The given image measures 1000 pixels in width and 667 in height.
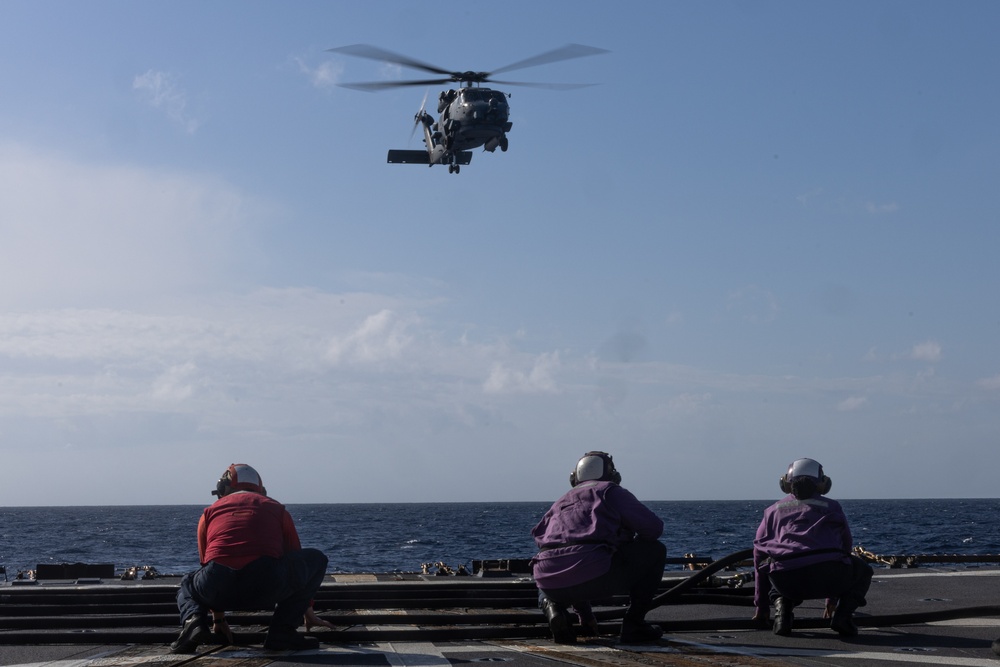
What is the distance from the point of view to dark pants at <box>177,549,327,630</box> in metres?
7.84

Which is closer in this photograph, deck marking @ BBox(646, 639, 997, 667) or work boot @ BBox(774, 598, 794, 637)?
deck marking @ BBox(646, 639, 997, 667)

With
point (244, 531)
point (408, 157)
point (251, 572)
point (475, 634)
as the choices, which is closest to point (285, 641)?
point (251, 572)

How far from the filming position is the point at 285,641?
25.4 feet

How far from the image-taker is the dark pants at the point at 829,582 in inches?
333

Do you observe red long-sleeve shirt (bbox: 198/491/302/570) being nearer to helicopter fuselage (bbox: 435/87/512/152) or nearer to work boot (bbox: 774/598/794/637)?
work boot (bbox: 774/598/794/637)

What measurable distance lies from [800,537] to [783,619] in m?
0.67

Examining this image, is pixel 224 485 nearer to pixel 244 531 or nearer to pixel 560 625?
pixel 244 531

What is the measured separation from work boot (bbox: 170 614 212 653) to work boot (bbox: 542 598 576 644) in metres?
2.55

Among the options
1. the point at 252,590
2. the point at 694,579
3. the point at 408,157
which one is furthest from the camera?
the point at 408,157

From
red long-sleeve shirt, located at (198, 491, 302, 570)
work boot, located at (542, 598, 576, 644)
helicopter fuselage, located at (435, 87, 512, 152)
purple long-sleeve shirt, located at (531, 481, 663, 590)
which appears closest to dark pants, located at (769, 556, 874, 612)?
purple long-sleeve shirt, located at (531, 481, 663, 590)

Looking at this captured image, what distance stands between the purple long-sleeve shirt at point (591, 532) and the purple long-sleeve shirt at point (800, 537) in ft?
3.68

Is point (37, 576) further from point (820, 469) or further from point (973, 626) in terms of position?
point (973, 626)

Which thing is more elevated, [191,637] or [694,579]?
[694,579]

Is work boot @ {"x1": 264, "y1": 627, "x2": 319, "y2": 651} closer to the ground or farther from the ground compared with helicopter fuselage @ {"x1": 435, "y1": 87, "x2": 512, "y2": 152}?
closer to the ground
